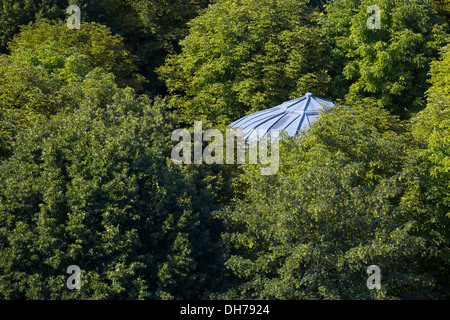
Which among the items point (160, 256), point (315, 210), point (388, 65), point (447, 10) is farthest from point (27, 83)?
point (447, 10)

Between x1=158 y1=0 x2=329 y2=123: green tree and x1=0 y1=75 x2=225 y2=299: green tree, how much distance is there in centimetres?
1434

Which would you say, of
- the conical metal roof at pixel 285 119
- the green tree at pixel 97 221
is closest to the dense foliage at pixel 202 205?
the green tree at pixel 97 221

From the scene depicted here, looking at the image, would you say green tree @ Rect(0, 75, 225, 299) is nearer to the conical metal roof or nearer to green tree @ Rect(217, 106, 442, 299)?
green tree @ Rect(217, 106, 442, 299)

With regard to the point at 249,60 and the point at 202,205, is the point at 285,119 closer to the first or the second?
the point at 249,60

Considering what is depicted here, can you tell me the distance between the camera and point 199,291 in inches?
732

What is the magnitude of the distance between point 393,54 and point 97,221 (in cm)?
2283

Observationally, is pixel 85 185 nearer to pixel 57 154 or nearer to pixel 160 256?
pixel 57 154

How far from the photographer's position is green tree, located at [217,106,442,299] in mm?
16656

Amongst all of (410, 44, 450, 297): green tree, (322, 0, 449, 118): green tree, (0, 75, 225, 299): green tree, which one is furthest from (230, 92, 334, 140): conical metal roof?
(0, 75, 225, 299): green tree

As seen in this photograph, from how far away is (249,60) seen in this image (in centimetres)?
3484

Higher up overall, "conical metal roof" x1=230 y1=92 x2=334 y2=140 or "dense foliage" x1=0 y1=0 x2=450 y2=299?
"conical metal roof" x1=230 y1=92 x2=334 y2=140

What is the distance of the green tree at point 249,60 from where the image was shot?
34000 millimetres

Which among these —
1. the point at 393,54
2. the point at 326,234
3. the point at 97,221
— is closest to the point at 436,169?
the point at 326,234

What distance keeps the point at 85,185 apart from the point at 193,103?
63.7ft
